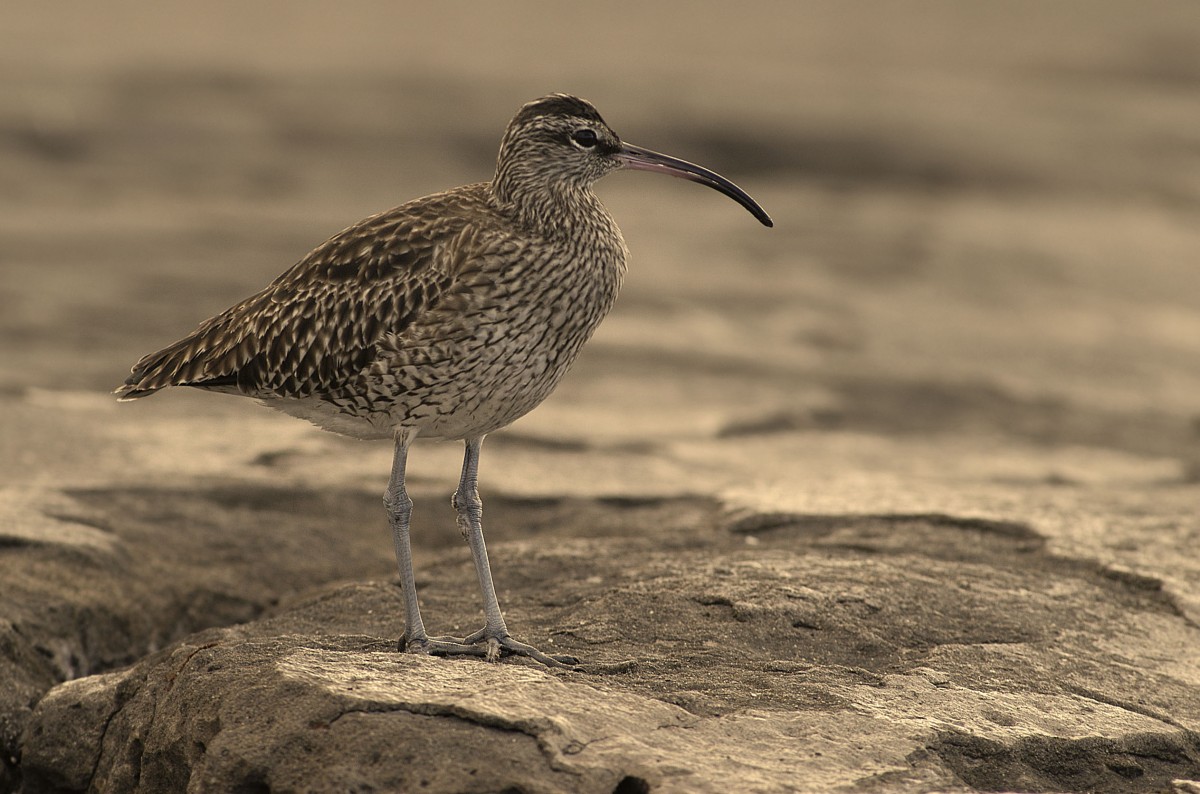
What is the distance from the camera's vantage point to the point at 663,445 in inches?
424

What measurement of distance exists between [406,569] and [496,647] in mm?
440

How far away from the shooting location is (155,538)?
313 inches

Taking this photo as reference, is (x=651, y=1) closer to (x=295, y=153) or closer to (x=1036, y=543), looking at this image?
(x=295, y=153)

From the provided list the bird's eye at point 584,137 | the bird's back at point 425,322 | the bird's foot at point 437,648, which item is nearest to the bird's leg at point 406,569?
the bird's foot at point 437,648

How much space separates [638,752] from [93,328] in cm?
877

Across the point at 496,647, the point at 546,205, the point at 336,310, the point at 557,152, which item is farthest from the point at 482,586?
the point at 557,152

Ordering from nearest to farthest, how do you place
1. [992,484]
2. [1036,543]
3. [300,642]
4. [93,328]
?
[300,642] → [1036,543] → [992,484] → [93,328]

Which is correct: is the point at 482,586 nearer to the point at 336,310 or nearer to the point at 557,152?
the point at 336,310

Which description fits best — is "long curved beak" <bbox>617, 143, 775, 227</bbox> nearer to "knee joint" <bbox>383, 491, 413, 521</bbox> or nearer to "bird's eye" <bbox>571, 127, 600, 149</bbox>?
"bird's eye" <bbox>571, 127, 600, 149</bbox>

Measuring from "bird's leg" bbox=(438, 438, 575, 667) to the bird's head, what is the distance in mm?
1030

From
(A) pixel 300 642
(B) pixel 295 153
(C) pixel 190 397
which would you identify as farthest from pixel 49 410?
(B) pixel 295 153

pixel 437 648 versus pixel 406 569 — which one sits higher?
pixel 406 569

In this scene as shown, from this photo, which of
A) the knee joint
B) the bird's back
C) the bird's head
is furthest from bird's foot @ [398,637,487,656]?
the bird's head

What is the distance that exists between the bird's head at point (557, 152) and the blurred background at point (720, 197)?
13.3ft
